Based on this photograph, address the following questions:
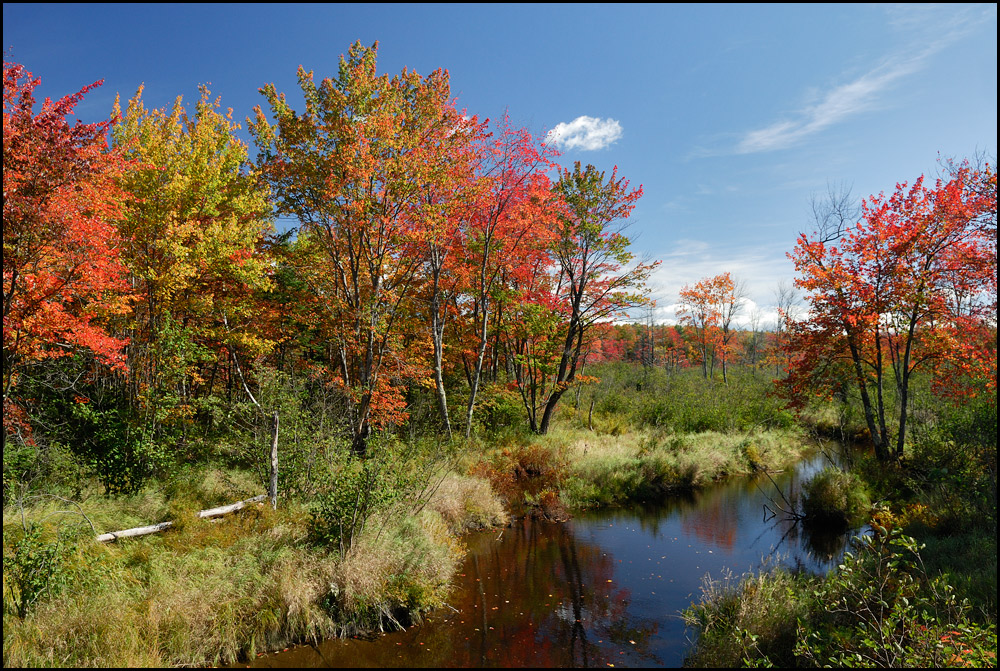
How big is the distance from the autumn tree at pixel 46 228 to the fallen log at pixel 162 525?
282 centimetres

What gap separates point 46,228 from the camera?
275 inches

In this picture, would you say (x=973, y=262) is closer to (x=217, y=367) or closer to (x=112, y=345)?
(x=112, y=345)

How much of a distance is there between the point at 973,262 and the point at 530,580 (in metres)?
10.5

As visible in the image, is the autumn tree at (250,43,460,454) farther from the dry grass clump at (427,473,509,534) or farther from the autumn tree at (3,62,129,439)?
the autumn tree at (3,62,129,439)

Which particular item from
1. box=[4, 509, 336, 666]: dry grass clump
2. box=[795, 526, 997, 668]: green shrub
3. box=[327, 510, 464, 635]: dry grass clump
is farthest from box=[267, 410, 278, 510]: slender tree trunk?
box=[795, 526, 997, 668]: green shrub

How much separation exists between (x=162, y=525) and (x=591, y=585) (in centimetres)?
713

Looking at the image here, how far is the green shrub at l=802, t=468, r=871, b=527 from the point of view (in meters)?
10.8

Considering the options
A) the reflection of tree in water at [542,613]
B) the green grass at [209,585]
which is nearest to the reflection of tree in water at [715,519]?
the reflection of tree in water at [542,613]

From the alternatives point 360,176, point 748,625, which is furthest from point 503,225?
point 748,625

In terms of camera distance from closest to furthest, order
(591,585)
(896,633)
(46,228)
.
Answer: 1. (896,633)
2. (46,228)
3. (591,585)

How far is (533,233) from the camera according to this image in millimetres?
16297

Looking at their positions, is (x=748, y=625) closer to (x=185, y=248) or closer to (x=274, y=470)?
(x=274, y=470)

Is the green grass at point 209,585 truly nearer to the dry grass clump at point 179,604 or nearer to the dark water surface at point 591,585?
the dry grass clump at point 179,604

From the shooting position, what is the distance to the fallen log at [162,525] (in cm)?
697
